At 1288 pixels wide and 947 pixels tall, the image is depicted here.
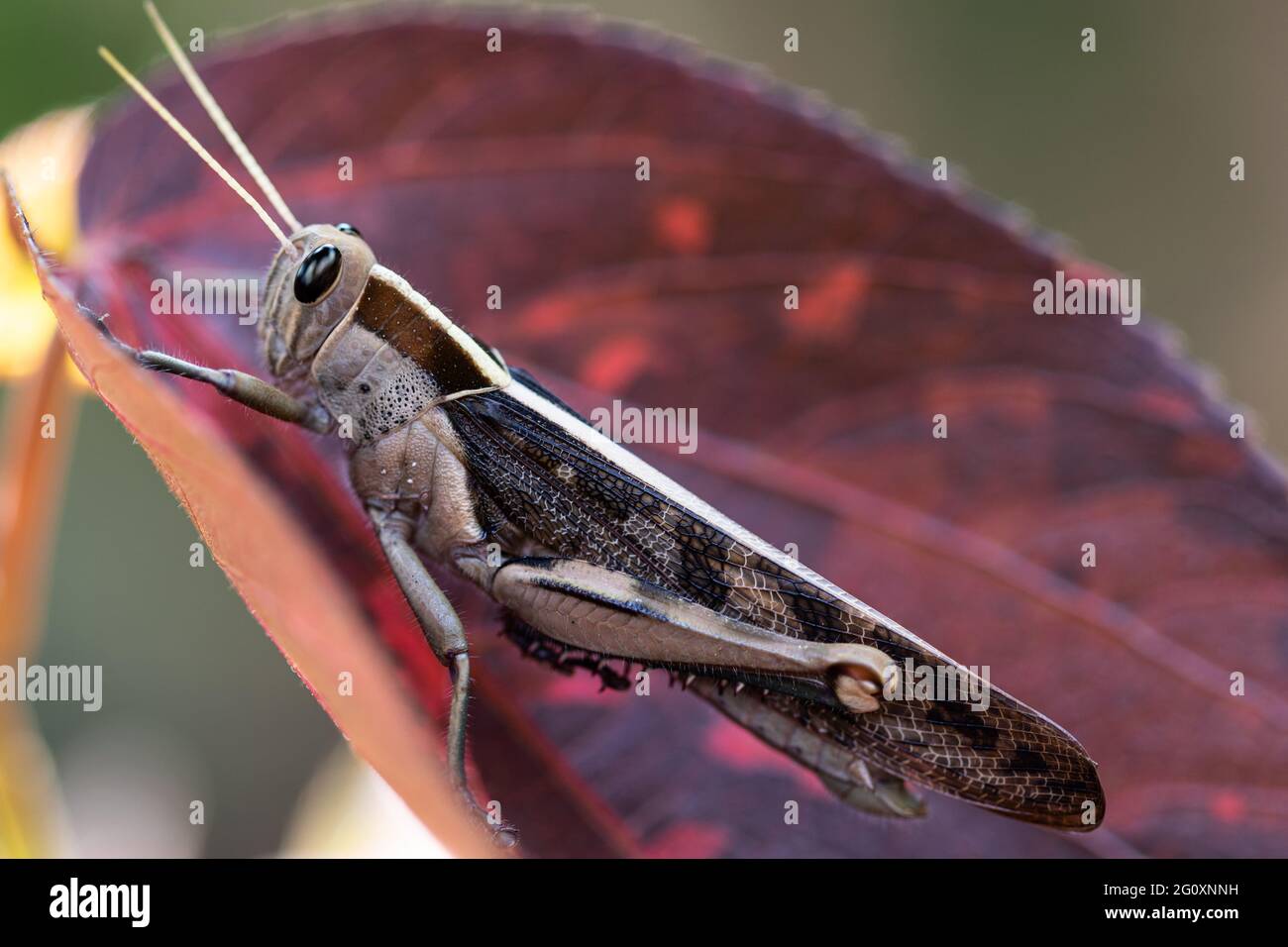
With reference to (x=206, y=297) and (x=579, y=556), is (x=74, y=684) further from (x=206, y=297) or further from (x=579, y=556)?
(x=579, y=556)

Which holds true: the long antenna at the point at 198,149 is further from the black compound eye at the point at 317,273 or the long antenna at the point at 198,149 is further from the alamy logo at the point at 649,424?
the alamy logo at the point at 649,424

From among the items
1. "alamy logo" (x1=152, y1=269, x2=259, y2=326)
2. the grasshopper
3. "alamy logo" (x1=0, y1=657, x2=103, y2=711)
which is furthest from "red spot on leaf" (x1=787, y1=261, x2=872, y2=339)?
"alamy logo" (x1=0, y1=657, x2=103, y2=711)

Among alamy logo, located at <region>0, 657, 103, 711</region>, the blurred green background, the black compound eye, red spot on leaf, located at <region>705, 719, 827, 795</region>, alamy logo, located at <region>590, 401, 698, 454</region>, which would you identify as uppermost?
the blurred green background

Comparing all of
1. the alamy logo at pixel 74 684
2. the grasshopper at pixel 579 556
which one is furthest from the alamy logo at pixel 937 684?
the alamy logo at pixel 74 684
